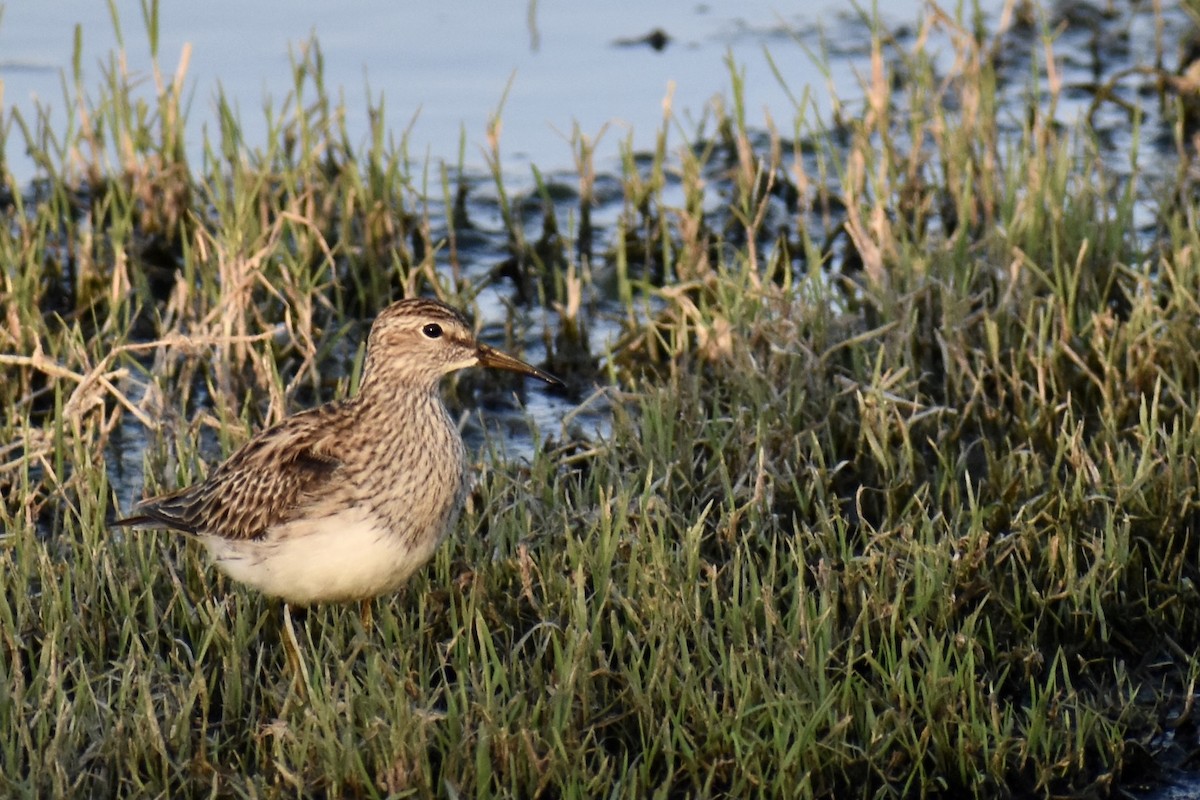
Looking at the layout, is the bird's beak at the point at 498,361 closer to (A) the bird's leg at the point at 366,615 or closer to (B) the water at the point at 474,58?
(A) the bird's leg at the point at 366,615

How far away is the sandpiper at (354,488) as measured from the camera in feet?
16.6

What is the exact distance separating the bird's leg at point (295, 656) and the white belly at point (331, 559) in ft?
0.32

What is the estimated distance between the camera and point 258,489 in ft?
17.2

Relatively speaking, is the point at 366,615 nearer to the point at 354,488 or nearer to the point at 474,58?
the point at 354,488

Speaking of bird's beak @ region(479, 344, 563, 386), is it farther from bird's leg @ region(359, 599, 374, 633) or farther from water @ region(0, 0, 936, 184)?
water @ region(0, 0, 936, 184)

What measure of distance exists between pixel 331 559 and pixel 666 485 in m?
1.31

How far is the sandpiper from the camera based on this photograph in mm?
5074

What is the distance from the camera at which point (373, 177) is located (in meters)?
7.91

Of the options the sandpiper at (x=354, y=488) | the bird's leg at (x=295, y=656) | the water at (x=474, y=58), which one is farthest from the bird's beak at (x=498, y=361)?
the water at (x=474, y=58)

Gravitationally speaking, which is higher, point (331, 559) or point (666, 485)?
point (331, 559)

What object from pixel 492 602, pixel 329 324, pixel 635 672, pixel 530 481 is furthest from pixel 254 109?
pixel 635 672

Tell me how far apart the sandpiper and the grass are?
20 centimetres

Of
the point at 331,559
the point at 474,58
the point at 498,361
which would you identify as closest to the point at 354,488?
the point at 331,559

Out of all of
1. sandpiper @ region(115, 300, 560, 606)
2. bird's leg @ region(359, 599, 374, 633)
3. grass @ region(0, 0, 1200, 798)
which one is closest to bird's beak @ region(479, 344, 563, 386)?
sandpiper @ region(115, 300, 560, 606)
